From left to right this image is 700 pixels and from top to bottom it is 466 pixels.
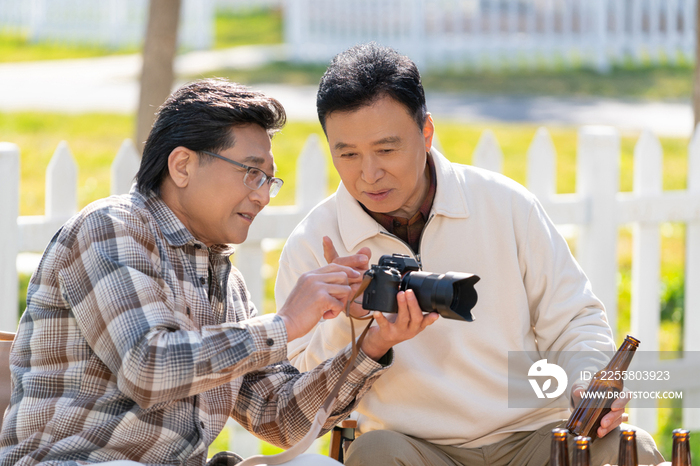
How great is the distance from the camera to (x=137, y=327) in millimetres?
2094

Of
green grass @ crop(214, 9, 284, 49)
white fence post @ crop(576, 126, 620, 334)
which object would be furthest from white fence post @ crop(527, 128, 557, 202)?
green grass @ crop(214, 9, 284, 49)

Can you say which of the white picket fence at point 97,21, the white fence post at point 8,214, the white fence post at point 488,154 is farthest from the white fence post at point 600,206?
the white picket fence at point 97,21

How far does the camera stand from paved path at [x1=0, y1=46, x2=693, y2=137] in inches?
410

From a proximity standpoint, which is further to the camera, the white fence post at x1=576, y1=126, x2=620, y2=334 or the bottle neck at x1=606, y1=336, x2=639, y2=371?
the white fence post at x1=576, y1=126, x2=620, y2=334

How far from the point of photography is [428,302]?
7.66 ft

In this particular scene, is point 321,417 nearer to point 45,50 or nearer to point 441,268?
point 441,268

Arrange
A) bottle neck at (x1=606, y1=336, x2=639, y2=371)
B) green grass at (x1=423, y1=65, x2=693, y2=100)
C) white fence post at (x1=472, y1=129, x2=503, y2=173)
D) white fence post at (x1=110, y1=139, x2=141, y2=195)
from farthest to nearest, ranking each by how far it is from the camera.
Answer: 1. green grass at (x1=423, y1=65, x2=693, y2=100)
2. white fence post at (x1=472, y1=129, x2=503, y2=173)
3. white fence post at (x1=110, y1=139, x2=141, y2=195)
4. bottle neck at (x1=606, y1=336, x2=639, y2=371)

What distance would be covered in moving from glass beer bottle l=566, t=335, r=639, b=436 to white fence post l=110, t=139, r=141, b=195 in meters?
2.26

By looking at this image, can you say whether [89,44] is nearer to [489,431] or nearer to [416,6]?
[416,6]

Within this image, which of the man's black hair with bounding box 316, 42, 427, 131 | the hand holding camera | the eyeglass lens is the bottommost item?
the hand holding camera

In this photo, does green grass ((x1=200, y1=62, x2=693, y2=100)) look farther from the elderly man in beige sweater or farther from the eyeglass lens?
the eyeglass lens

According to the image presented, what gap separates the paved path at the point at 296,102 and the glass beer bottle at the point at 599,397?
7.65 m

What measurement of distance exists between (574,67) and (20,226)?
10.4m

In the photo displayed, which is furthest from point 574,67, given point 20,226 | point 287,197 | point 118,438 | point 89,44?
point 118,438
